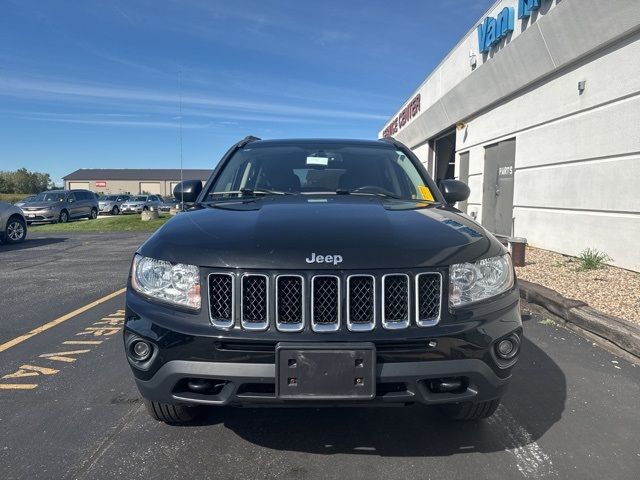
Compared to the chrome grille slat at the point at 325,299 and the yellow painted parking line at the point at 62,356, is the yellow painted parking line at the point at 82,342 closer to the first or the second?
the yellow painted parking line at the point at 62,356

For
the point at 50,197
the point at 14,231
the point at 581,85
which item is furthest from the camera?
the point at 50,197

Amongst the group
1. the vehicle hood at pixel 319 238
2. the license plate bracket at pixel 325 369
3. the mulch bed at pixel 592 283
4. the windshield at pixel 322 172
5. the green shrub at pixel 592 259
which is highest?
the windshield at pixel 322 172

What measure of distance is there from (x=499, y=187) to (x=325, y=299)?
10766 millimetres

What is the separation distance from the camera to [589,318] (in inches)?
174

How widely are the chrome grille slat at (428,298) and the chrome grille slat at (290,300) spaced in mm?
524

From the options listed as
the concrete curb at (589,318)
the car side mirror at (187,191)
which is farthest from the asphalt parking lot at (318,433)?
the car side mirror at (187,191)

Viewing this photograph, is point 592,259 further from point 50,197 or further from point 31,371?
point 50,197

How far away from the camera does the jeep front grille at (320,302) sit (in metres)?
2.08

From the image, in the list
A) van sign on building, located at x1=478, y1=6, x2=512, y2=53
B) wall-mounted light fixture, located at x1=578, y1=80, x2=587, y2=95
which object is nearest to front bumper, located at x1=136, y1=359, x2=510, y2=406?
wall-mounted light fixture, located at x1=578, y1=80, x2=587, y2=95

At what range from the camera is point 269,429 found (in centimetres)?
270

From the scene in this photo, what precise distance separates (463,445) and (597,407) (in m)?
1.13

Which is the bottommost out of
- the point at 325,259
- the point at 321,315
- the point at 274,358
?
the point at 274,358

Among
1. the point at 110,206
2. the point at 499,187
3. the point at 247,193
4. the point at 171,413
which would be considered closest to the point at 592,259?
the point at 499,187

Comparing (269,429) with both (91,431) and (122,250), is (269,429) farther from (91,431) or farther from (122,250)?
(122,250)
